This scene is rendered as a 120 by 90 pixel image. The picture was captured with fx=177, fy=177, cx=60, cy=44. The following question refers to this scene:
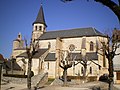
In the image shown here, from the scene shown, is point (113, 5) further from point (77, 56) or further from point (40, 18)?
point (40, 18)

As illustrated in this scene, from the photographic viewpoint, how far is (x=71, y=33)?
178 feet

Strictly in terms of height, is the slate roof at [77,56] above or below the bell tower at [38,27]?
below

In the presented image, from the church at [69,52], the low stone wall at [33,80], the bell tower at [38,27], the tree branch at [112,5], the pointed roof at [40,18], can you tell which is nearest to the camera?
the tree branch at [112,5]

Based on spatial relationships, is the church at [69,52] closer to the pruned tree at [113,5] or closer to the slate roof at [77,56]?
the slate roof at [77,56]

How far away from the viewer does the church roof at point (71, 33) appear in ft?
168

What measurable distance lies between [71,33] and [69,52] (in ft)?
20.5

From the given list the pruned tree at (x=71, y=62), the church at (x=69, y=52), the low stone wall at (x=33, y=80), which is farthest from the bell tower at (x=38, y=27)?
the low stone wall at (x=33, y=80)

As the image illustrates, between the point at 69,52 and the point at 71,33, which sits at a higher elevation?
the point at 71,33

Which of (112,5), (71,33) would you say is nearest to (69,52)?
(71,33)

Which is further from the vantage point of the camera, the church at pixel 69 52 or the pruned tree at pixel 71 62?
the church at pixel 69 52

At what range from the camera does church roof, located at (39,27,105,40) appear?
5112 cm

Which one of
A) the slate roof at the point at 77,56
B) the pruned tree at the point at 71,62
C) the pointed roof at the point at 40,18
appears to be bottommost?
the pruned tree at the point at 71,62

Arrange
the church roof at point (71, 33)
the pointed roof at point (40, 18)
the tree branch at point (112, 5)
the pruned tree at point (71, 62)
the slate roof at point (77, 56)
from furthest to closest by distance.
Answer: the pointed roof at point (40, 18) → the church roof at point (71, 33) → the slate roof at point (77, 56) → the pruned tree at point (71, 62) → the tree branch at point (112, 5)

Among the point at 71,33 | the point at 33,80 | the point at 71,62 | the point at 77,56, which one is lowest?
the point at 33,80
